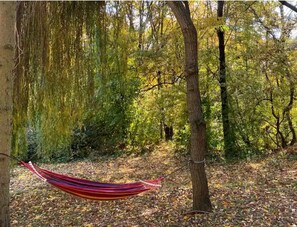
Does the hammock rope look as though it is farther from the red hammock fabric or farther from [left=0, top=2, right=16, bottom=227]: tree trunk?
[left=0, top=2, right=16, bottom=227]: tree trunk

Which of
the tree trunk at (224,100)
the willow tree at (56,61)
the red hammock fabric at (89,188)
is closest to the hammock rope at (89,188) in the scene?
the red hammock fabric at (89,188)

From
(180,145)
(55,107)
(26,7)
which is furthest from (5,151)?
(180,145)

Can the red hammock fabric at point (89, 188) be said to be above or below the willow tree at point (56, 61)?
below

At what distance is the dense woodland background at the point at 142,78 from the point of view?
2.62 metres

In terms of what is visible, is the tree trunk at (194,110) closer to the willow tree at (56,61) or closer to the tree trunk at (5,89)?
the willow tree at (56,61)

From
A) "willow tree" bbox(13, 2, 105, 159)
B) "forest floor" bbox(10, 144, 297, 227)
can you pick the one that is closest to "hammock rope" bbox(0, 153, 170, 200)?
"forest floor" bbox(10, 144, 297, 227)

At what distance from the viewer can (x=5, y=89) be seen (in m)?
1.70

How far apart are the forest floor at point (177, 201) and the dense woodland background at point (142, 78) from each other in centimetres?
56

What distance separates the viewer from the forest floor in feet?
8.03

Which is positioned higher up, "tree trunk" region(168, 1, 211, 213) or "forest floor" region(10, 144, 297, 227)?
"tree trunk" region(168, 1, 211, 213)

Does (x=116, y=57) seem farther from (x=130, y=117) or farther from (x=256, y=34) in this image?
(x=130, y=117)

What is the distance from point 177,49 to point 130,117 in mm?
1952

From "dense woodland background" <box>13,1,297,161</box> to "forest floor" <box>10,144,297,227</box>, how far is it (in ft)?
1.85

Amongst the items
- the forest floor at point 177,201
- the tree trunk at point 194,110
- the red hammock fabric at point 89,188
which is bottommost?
the forest floor at point 177,201
